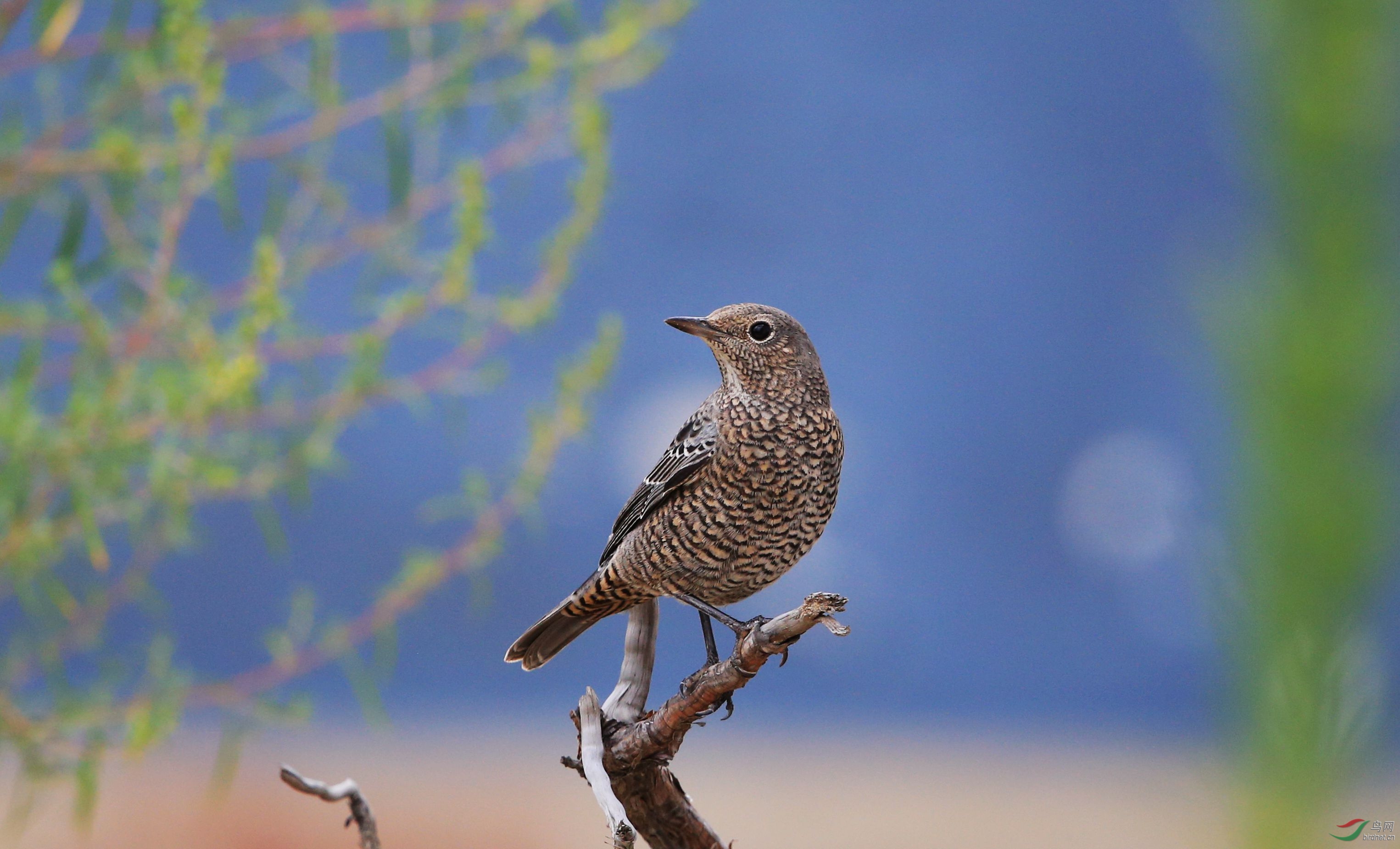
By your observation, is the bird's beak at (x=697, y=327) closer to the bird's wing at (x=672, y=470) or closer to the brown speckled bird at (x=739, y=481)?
the brown speckled bird at (x=739, y=481)

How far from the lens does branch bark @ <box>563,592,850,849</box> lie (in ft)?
4.79

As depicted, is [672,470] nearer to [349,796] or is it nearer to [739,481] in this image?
[739,481]

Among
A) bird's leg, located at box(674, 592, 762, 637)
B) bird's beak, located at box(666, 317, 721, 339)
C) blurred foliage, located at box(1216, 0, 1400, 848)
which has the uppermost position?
bird's beak, located at box(666, 317, 721, 339)

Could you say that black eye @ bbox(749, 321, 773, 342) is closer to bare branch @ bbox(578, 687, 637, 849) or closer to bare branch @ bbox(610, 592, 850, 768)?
bare branch @ bbox(610, 592, 850, 768)

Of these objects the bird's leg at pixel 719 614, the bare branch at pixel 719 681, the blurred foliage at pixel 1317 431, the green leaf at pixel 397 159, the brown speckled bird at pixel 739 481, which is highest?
the green leaf at pixel 397 159

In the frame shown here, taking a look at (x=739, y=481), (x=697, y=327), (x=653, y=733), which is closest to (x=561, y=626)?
(x=653, y=733)

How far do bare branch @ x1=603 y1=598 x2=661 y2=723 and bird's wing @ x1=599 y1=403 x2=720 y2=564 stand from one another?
0.45 ft

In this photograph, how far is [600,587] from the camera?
1.59 m

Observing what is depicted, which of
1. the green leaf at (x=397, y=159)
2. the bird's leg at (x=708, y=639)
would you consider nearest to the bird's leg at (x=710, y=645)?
the bird's leg at (x=708, y=639)

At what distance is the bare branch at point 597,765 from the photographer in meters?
1.34

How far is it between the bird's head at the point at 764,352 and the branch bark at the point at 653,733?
31cm

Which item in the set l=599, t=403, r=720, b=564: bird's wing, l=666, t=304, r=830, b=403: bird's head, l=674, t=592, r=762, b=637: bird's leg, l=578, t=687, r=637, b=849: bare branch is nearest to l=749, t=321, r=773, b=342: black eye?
l=666, t=304, r=830, b=403: bird's head

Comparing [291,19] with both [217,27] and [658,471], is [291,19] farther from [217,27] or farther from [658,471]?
[658,471]

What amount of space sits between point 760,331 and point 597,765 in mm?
602
